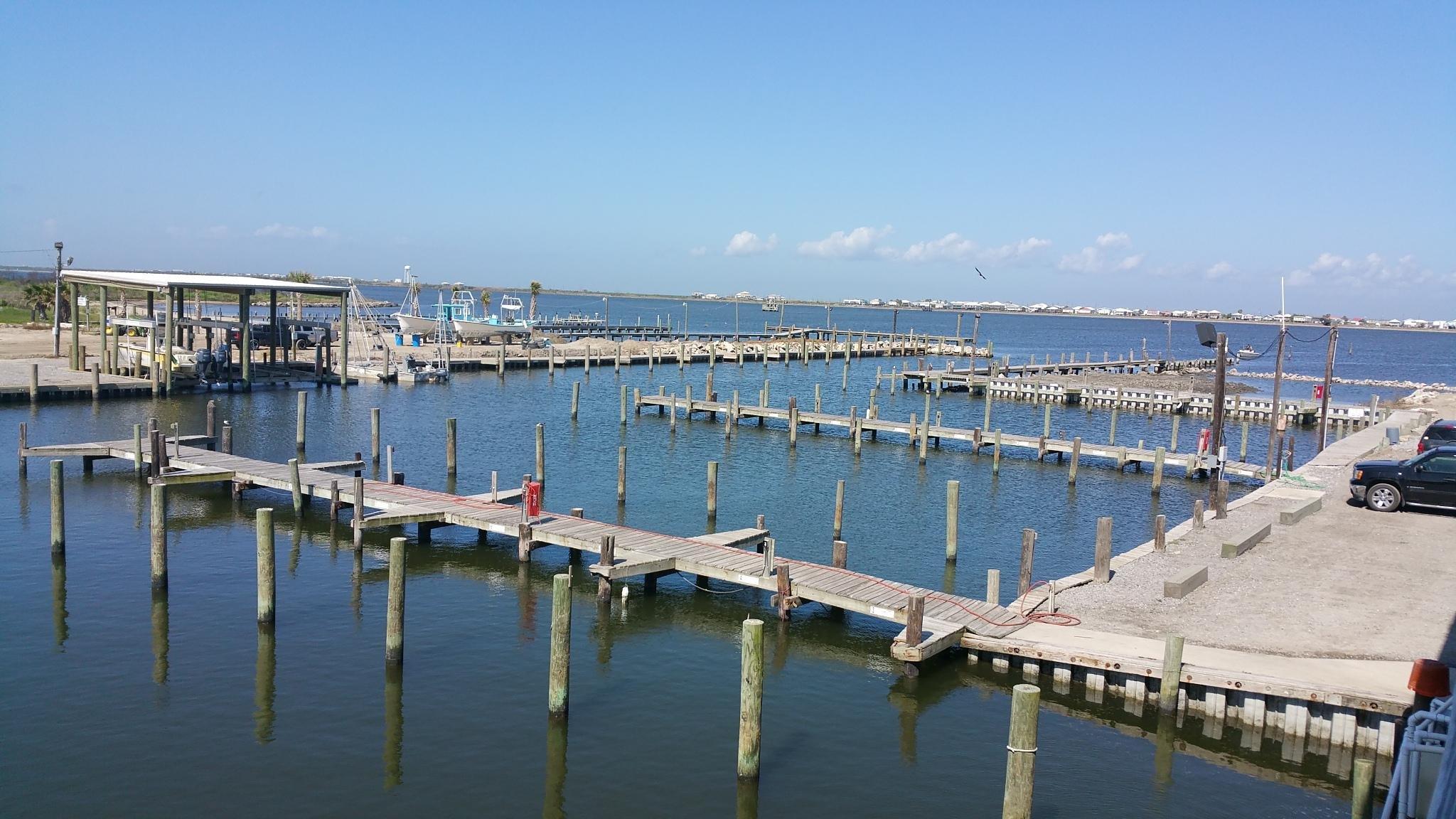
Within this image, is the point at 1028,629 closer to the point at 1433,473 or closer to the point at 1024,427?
the point at 1433,473

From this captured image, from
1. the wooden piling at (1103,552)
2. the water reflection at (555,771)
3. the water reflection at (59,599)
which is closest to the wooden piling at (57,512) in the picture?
the water reflection at (59,599)

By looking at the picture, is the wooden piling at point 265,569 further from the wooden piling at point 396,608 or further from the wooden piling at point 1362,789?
the wooden piling at point 1362,789

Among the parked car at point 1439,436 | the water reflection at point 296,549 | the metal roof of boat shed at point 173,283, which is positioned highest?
the metal roof of boat shed at point 173,283

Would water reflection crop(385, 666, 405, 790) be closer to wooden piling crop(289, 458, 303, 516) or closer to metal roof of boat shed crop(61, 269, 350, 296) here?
wooden piling crop(289, 458, 303, 516)

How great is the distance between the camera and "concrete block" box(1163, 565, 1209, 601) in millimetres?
18578

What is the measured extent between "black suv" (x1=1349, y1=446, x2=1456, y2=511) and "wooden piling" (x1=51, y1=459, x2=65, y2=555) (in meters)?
28.8

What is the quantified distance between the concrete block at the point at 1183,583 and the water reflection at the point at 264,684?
14.5m

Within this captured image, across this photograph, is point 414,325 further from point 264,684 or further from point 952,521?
point 264,684

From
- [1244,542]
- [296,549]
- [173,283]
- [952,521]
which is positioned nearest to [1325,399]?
[1244,542]

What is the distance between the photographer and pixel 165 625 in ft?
60.6

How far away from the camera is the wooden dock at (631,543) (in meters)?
17.8

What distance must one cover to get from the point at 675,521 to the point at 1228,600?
13745 millimetres

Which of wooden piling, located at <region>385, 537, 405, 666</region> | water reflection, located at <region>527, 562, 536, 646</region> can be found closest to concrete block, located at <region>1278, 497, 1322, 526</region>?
water reflection, located at <region>527, 562, 536, 646</region>

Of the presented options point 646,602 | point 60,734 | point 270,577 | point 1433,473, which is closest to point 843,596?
point 646,602
